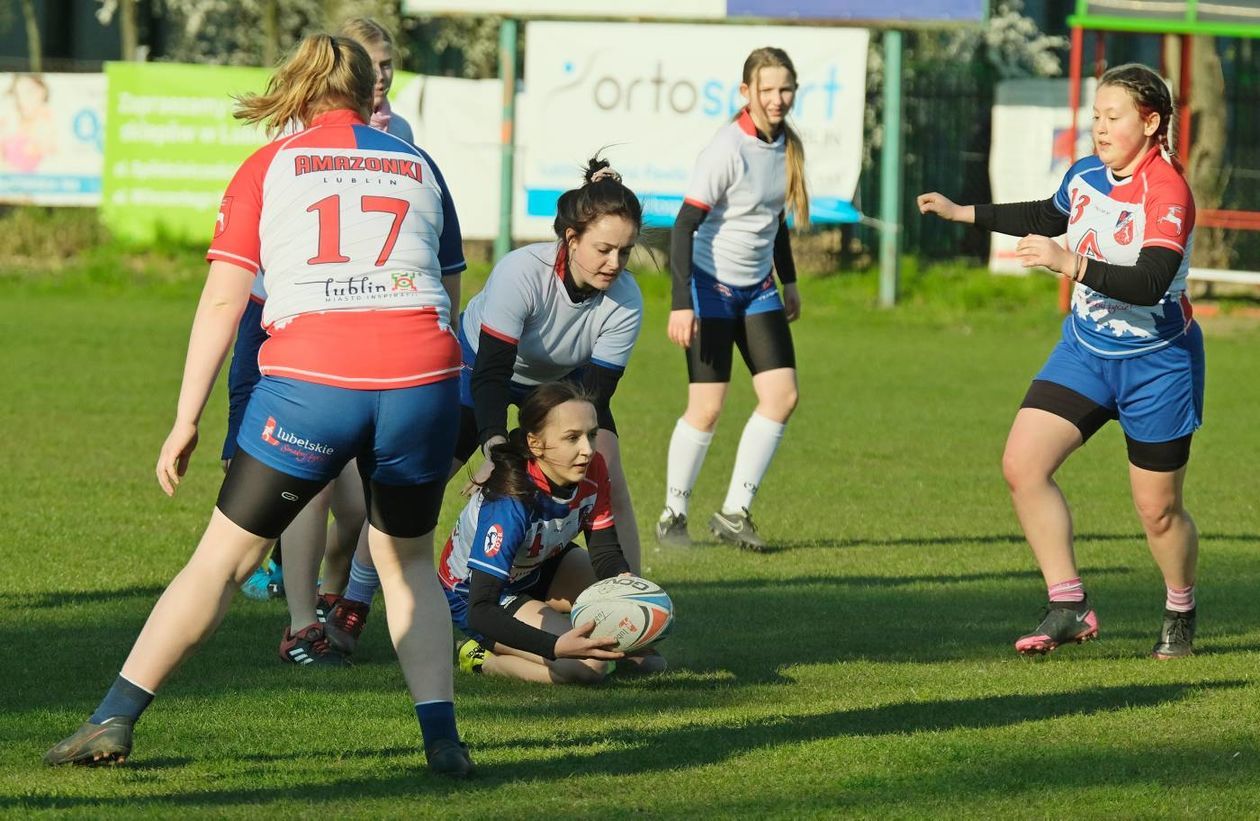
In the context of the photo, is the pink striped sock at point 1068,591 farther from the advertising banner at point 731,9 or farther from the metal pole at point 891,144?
the metal pole at point 891,144

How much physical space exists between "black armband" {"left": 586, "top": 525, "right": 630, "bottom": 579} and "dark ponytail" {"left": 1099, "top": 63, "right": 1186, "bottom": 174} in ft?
7.33

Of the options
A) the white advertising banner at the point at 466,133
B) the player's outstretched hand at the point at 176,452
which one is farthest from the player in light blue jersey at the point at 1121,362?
the white advertising banner at the point at 466,133

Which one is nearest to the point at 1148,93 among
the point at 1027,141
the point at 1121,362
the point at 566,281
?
the point at 1121,362

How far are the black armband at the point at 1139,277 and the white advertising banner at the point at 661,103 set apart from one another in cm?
1409

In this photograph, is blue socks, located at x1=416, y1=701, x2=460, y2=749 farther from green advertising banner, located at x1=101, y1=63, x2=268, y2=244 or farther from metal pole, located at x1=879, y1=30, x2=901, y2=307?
green advertising banner, located at x1=101, y1=63, x2=268, y2=244

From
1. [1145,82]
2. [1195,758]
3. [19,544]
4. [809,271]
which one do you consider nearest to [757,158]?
[1145,82]

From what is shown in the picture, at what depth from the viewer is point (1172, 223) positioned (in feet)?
19.6

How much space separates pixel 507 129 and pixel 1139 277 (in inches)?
602

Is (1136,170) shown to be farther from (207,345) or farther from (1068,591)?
(207,345)

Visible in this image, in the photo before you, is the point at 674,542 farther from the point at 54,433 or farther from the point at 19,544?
the point at 54,433

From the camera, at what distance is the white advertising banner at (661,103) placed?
65.9 ft

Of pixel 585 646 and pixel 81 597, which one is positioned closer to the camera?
pixel 585 646

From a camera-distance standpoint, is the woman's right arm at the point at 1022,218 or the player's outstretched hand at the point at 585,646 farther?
the woman's right arm at the point at 1022,218

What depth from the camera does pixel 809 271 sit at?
73.9ft
